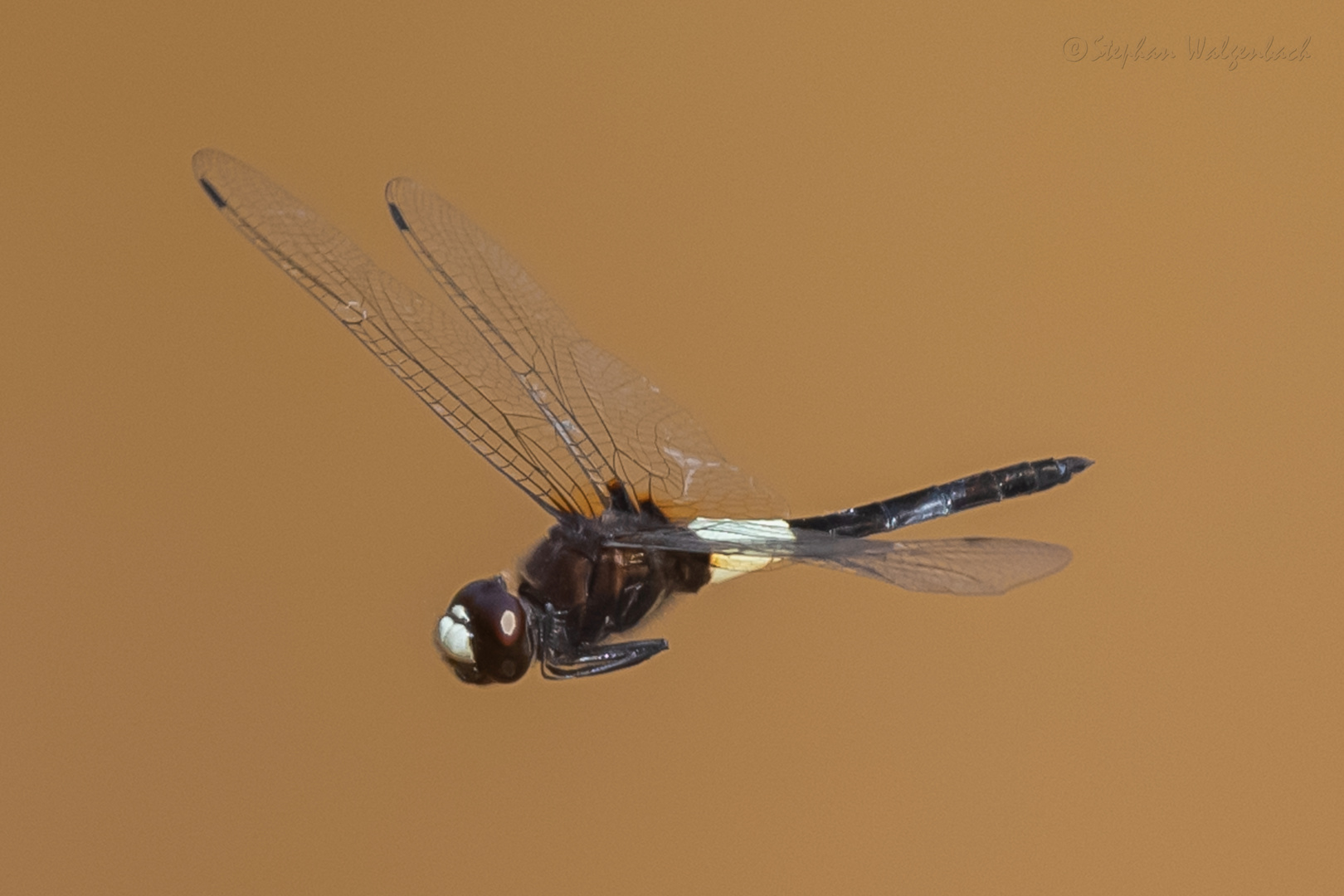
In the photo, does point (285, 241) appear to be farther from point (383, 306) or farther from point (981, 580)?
point (981, 580)

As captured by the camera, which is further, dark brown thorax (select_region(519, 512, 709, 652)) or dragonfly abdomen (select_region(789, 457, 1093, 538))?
dragonfly abdomen (select_region(789, 457, 1093, 538))

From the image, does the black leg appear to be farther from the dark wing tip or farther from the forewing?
the dark wing tip

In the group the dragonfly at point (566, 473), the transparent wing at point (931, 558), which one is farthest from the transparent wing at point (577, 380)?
the transparent wing at point (931, 558)

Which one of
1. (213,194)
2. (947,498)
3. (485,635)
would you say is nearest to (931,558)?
(947,498)

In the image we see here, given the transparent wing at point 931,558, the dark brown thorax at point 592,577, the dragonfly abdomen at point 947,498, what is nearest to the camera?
the transparent wing at point 931,558

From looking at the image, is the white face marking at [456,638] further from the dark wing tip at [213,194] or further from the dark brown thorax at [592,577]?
the dark wing tip at [213,194]

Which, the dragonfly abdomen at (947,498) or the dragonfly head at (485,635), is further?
the dragonfly abdomen at (947,498)

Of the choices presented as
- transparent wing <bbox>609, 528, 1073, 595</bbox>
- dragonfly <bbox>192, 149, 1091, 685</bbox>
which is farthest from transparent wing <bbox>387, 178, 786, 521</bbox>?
transparent wing <bbox>609, 528, 1073, 595</bbox>
